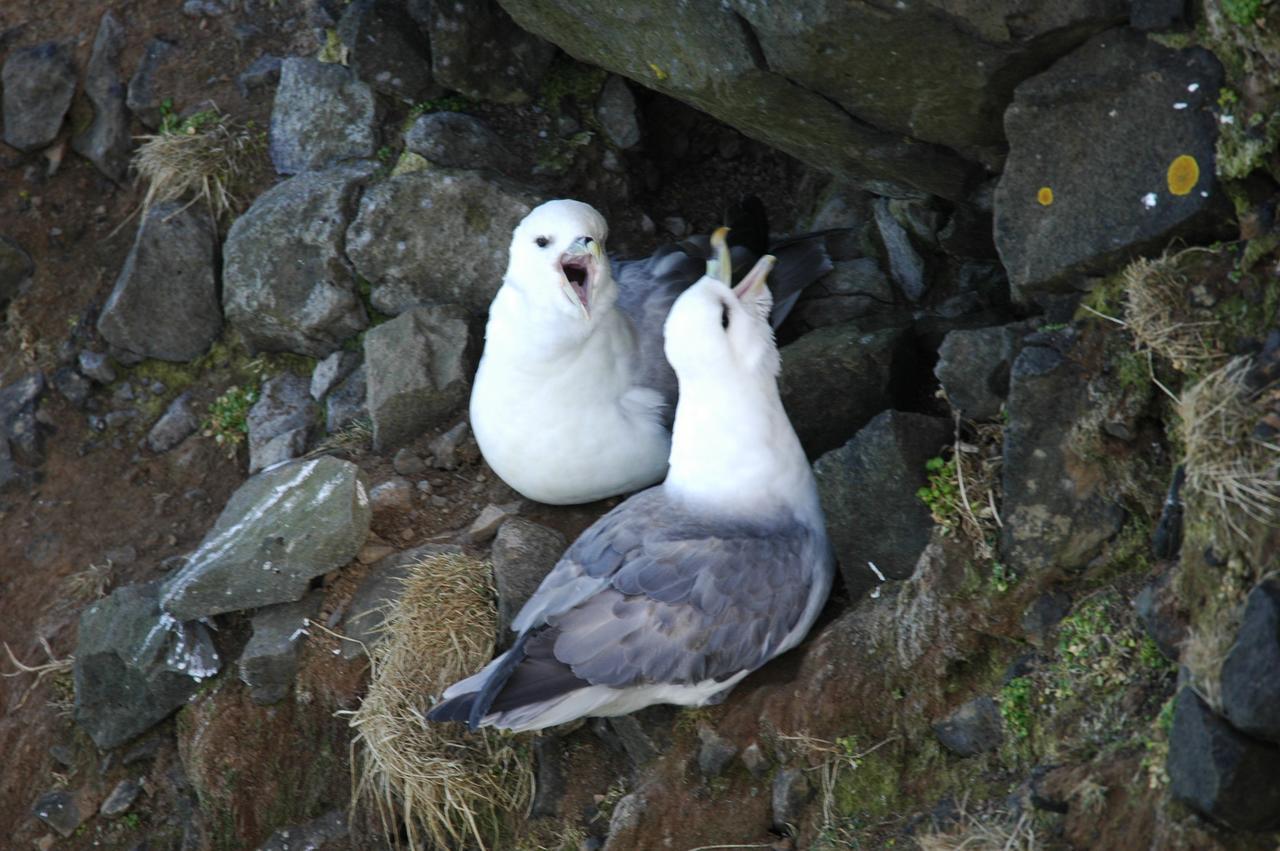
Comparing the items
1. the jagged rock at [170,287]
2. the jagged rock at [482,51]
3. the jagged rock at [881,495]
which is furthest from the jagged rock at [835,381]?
the jagged rock at [170,287]

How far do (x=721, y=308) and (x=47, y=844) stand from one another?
3164 millimetres

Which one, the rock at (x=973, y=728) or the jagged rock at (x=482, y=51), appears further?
the jagged rock at (x=482, y=51)

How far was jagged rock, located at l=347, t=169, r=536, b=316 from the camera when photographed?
5496 millimetres

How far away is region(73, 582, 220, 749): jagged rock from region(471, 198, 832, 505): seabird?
129cm

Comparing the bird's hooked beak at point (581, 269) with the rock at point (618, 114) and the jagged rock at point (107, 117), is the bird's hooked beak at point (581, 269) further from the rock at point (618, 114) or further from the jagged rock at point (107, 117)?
the jagged rock at point (107, 117)

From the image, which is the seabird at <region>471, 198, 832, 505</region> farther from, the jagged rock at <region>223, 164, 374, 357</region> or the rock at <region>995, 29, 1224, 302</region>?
the rock at <region>995, 29, 1224, 302</region>

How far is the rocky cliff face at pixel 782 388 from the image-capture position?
318 cm

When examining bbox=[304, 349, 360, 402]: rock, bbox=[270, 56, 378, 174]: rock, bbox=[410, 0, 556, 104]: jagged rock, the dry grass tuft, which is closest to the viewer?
the dry grass tuft

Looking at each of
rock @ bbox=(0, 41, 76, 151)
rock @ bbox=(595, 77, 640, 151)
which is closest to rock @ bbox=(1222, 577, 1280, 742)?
rock @ bbox=(595, 77, 640, 151)

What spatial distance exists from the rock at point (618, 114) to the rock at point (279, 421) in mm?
1635

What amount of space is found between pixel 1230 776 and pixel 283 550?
325 cm

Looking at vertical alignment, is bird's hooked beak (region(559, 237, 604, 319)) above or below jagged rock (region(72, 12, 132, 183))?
above

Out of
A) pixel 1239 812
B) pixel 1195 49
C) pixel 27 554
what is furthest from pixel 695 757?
pixel 27 554

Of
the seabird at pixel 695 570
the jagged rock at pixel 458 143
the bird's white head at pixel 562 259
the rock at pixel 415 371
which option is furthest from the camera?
the jagged rock at pixel 458 143
